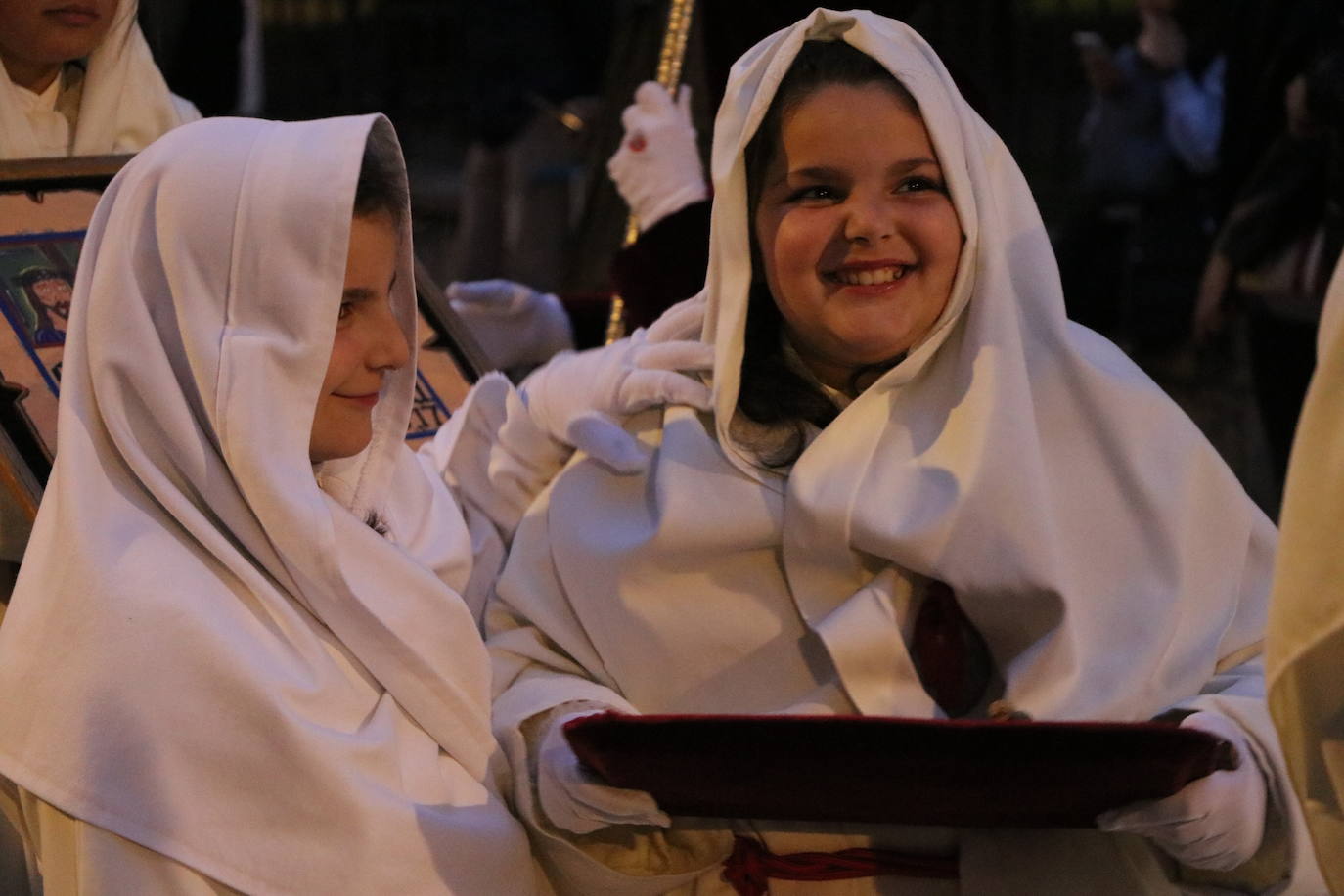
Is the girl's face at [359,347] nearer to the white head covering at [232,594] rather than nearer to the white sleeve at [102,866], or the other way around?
the white head covering at [232,594]

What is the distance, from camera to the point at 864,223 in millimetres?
2654

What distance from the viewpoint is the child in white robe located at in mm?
2332

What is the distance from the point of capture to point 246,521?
2.48m

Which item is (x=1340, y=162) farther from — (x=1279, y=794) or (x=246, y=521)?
(x=246, y=521)

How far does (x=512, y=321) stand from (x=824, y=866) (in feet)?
6.77

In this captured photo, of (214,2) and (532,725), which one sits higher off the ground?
(214,2)

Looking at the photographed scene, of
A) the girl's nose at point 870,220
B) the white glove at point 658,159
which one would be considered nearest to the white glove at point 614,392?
the girl's nose at point 870,220

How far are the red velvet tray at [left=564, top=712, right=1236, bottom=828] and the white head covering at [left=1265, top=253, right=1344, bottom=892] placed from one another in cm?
25

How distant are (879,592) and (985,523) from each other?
182 mm

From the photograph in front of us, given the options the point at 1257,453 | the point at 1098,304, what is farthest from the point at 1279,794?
the point at 1098,304

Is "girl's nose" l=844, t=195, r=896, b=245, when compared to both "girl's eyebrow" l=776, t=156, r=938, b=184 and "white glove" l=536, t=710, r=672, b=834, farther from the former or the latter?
"white glove" l=536, t=710, r=672, b=834

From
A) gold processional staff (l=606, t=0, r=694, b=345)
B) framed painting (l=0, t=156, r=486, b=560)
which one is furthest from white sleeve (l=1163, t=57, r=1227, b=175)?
framed painting (l=0, t=156, r=486, b=560)

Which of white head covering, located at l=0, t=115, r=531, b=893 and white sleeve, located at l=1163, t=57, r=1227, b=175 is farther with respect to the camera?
white sleeve, located at l=1163, t=57, r=1227, b=175

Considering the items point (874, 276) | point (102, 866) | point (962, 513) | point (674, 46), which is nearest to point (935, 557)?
point (962, 513)
